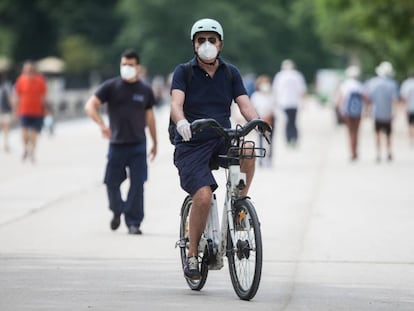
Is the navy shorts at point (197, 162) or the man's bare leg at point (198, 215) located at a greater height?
the navy shorts at point (197, 162)

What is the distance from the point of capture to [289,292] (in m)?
9.66

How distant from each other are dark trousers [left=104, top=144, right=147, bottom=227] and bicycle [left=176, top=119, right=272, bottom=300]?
13.7ft

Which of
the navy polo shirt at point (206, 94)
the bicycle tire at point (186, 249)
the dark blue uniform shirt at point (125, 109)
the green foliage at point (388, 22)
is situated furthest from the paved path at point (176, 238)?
the green foliage at point (388, 22)

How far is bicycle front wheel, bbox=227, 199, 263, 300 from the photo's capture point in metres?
8.77

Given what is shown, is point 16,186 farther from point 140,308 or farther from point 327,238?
A: point 140,308

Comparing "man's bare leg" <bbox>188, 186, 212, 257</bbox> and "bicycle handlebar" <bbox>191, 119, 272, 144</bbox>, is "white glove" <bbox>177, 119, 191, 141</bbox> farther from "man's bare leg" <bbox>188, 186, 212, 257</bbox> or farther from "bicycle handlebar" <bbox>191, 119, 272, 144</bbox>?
"man's bare leg" <bbox>188, 186, 212, 257</bbox>

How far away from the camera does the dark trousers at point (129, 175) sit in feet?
44.8

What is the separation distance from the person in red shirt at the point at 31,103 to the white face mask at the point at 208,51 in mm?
17194

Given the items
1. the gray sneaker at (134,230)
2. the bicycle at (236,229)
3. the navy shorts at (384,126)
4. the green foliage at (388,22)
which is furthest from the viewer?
the green foliage at (388,22)

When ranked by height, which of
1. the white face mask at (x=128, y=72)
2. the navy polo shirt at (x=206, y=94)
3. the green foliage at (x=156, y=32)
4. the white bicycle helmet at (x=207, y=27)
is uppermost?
the green foliage at (x=156, y=32)

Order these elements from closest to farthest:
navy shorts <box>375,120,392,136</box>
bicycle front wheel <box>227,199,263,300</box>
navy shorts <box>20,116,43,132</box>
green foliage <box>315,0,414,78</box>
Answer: bicycle front wheel <box>227,199,263,300</box>, navy shorts <box>375,120,392,136</box>, navy shorts <box>20,116,43,132</box>, green foliage <box>315,0,414,78</box>

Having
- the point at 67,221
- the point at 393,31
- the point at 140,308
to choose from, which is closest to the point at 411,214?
the point at 67,221

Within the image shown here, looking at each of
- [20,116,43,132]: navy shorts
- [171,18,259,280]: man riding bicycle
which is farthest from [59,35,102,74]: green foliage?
[171,18,259,280]: man riding bicycle

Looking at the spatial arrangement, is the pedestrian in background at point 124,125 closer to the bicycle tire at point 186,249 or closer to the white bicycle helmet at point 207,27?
the bicycle tire at point 186,249
